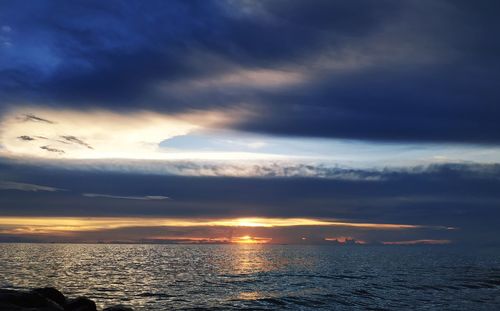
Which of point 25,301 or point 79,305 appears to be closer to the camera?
point 25,301

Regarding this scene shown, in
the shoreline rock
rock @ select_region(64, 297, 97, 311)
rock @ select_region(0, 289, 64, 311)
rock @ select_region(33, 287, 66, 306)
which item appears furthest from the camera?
rock @ select_region(33, 287, 66, 306)

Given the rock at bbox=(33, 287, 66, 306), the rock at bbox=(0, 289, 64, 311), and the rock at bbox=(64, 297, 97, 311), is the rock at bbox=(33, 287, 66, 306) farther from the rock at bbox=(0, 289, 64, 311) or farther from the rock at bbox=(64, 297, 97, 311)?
the rock at bbox=(0, 289, 64, 311)

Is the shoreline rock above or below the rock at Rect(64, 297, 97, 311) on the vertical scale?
above

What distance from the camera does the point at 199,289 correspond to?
63781 mm

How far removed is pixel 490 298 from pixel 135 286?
4695cm

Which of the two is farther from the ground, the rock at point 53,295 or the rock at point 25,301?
the rock at point 25,301

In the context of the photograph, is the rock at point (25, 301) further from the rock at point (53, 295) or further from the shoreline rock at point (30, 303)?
the rock at point (53, 295)

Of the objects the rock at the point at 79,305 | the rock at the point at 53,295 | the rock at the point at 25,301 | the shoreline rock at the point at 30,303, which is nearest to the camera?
the shoreline rock at the point at 30,303

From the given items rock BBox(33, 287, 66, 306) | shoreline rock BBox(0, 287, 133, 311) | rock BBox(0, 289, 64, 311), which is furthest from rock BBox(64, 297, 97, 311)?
rock BBox(0, 289, 64, 311)

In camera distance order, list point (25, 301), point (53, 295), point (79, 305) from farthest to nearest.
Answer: point (53, 295), point (79, 305), point (25, 301)

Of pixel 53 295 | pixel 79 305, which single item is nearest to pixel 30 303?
pixel 79 305

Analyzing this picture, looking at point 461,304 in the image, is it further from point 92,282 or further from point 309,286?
point 92,282

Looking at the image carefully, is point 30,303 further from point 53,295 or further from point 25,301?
point 53,295

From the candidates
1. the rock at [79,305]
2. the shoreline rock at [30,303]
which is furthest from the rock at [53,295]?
the shoreline rock at [30,303]
